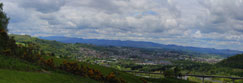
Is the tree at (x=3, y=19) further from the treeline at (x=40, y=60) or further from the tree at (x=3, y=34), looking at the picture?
the treeline at (x=40, y=60)

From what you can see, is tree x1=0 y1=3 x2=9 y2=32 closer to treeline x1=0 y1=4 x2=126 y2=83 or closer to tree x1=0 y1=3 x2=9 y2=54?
tree x1=0 y1=3 x2=9 y2=54

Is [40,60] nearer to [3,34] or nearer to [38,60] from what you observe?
[38,60]

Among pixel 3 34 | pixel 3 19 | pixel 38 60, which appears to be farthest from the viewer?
pixel 3 19

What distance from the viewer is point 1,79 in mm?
36781

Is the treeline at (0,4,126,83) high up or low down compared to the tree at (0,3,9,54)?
down

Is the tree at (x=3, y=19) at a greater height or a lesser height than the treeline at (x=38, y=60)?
greater

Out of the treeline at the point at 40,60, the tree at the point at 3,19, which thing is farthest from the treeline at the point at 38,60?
the tree at the point at 3,19

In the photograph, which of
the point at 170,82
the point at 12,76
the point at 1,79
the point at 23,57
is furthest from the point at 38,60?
the point at 170,82

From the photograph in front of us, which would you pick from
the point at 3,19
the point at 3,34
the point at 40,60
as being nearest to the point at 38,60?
the point at 40,60

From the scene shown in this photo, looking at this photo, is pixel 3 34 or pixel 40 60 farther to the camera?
pixel 3 34

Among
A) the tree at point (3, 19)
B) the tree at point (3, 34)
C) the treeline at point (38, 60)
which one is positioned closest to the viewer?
the treeline at point (38, 60)

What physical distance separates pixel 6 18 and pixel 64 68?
165 feet

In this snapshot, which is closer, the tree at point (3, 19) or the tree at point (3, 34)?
the tree at point (3, 34)

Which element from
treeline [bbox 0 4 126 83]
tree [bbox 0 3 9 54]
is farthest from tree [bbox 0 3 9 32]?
treeline [bbox 0 4 126 83]
